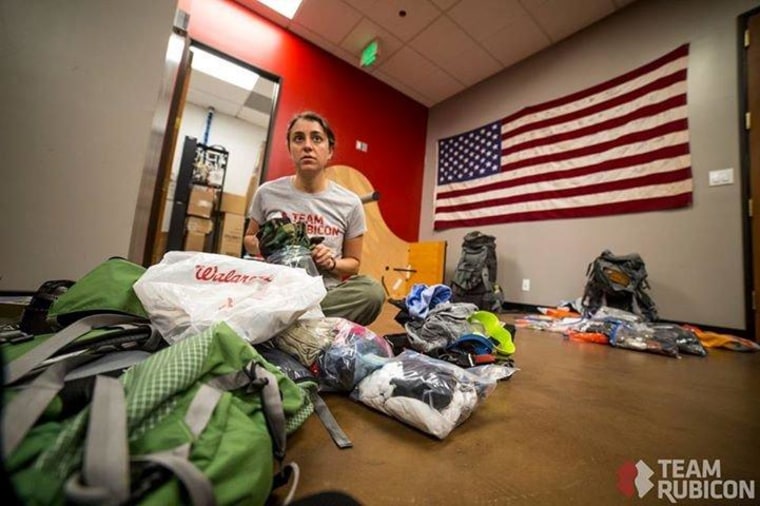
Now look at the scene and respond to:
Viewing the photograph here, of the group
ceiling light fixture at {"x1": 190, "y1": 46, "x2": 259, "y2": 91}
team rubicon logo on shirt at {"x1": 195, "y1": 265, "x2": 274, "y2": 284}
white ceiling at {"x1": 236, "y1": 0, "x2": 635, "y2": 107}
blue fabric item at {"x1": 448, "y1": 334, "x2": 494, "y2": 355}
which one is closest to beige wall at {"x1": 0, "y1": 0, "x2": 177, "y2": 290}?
team rubicon logo on shirt at {"x1": 195, "y1": 265, "x2": 274, "y2": 284}

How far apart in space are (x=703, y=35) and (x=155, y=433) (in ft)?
11.6

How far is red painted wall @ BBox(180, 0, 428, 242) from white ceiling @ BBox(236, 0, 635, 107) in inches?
5.8

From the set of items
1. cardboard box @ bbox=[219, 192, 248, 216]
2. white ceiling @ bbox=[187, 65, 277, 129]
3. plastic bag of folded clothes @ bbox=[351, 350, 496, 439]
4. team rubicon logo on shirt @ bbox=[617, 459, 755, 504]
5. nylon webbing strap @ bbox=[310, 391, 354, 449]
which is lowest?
nylon webbing strap @ bbox=[310, 391, 354, 449]

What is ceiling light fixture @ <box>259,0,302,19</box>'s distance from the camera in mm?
2516

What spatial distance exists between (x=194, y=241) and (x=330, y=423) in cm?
342

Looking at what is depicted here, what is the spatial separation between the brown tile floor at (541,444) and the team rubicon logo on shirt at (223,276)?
0.32 m

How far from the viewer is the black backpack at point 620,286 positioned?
6.52 feet

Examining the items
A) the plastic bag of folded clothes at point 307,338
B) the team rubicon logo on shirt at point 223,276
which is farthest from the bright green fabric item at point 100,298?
the plastic bag of folded clothes at point 307,338

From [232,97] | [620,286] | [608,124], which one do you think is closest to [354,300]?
[620,286]

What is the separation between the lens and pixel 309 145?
1.17 metres

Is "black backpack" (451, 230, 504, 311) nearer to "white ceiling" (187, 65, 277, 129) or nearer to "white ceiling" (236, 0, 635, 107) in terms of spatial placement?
"white ceiling" (236, 0, 635, 107)

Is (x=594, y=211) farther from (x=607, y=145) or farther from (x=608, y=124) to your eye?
(x=608, y=124)

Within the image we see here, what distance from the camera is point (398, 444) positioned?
0.51 m

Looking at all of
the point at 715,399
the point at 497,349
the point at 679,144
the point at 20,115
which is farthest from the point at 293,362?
the point at 679,144
